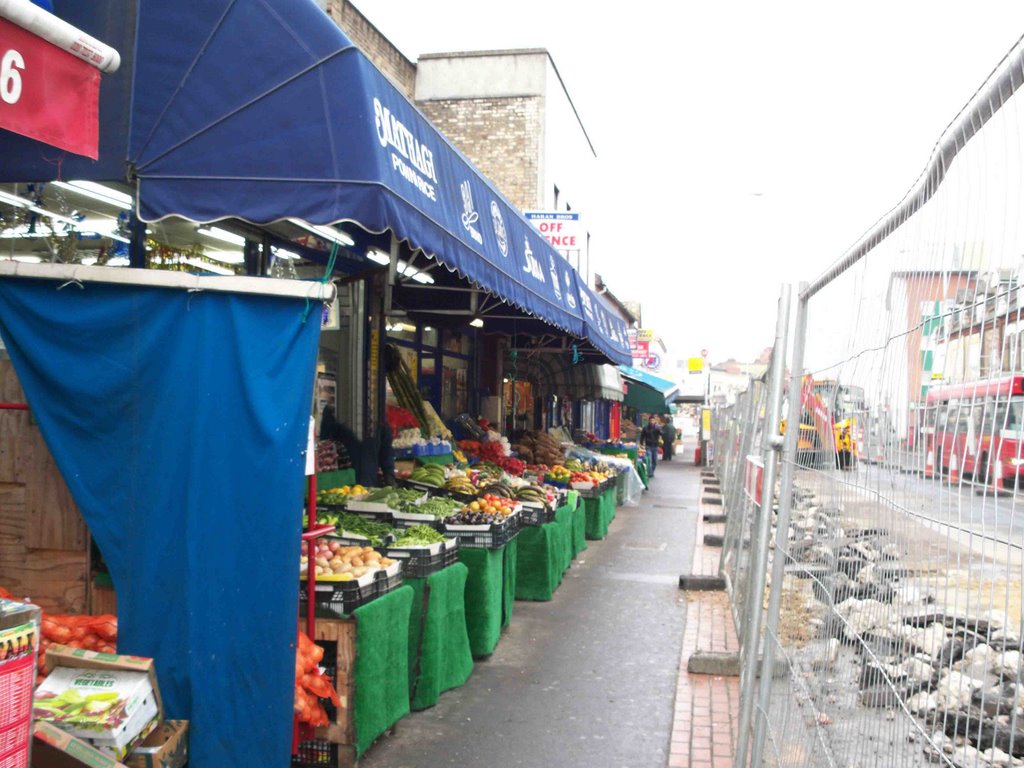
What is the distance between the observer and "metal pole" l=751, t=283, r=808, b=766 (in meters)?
3.26

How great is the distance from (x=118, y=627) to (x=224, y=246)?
3.45 metres

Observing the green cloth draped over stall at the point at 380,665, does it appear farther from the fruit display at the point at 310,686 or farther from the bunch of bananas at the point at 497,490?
the bunch of bananas at the point at 497,490

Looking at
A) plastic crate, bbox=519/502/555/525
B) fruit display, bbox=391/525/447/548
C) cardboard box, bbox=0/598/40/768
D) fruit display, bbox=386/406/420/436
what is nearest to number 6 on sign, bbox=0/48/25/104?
cardboard box, bbox=0/598/40/768

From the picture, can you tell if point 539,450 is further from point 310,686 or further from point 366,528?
point 310,686

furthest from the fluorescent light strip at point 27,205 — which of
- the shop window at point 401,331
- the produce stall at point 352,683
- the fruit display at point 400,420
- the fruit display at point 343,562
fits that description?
the shop window at point 401,331

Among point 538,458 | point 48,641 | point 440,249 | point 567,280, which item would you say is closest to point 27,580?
point 48,641

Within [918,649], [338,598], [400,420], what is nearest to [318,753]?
[338,598]

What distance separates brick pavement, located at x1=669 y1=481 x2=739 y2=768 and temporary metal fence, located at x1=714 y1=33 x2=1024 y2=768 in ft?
7.56

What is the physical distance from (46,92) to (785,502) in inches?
131

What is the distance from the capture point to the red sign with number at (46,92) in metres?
3.43

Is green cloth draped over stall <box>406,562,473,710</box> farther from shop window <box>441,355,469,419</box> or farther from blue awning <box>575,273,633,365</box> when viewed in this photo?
shop window <box>441,355,469,419</box>

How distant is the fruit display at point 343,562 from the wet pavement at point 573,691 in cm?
107

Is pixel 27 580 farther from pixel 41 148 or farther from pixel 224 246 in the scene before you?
pixel 224 246

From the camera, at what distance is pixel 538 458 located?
15211 mm
